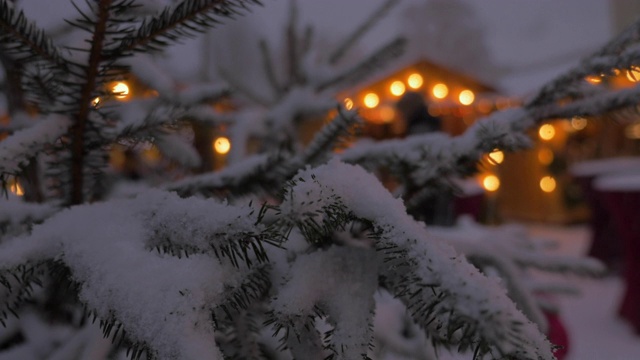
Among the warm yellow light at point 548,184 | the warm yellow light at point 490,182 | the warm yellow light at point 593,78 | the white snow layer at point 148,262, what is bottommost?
the white snow layer at point 148,262

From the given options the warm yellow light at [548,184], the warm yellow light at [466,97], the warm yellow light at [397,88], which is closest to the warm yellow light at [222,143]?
the warm yellow light at [397,88]

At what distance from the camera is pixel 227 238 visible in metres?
0.33

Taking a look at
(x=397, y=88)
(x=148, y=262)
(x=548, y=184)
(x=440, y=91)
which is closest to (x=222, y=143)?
(x=148, y=262)

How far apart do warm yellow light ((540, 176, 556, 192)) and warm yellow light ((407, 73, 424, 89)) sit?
248 centimetres

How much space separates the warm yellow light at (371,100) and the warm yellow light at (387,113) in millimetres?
115

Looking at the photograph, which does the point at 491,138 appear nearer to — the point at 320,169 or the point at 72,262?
the point at 320,169

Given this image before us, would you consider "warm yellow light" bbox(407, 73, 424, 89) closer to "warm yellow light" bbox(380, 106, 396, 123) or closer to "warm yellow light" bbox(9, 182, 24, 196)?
"warm yellow light" bbox(380, 106, 396, 123)

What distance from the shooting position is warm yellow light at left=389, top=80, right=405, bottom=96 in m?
6.10

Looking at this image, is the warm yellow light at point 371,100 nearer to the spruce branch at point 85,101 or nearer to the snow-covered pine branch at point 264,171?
the snow-covered pine branch at point 264,171

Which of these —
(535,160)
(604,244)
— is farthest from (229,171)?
(535,160)

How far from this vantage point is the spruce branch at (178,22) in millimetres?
390

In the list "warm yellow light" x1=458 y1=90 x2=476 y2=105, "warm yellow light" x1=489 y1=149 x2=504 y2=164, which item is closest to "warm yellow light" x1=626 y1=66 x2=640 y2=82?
"warm yellow light" x1=489 y1=149 x2=504 y2=164

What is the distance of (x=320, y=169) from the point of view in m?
0.33

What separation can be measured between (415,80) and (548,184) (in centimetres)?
261
